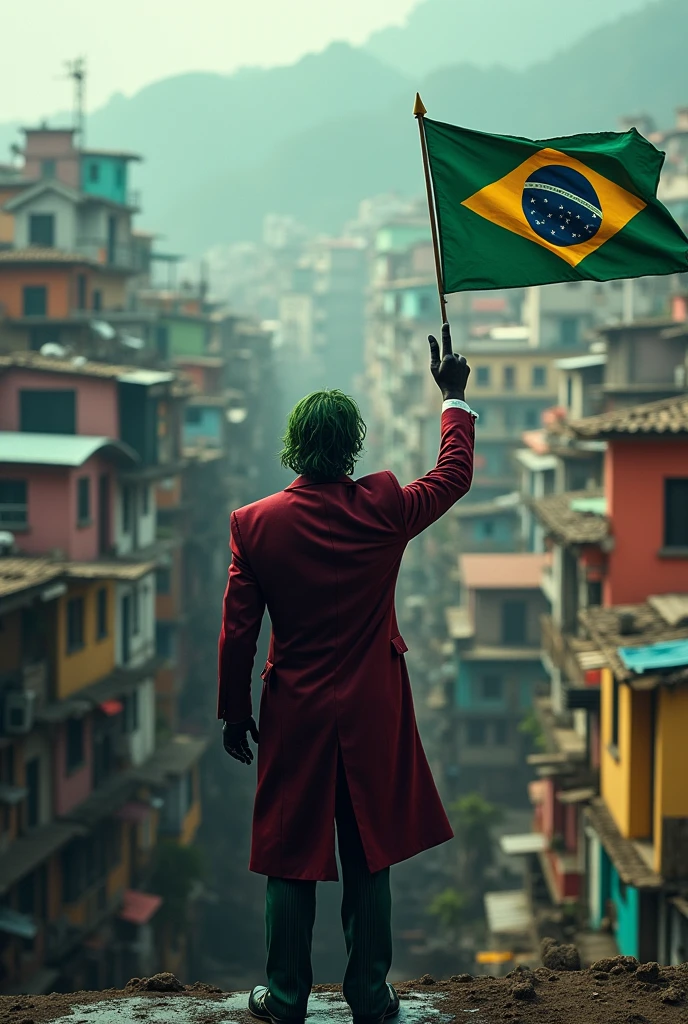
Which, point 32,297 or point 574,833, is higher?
point 32,297

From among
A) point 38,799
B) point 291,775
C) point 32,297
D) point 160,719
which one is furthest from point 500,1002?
point 32,297

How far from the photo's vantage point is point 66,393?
34594mm

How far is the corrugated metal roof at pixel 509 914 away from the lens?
31.2m

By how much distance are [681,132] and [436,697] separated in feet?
129

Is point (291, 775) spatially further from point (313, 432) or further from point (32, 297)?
point (32, 297)

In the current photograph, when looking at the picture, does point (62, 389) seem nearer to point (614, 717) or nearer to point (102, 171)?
point (614, 717)

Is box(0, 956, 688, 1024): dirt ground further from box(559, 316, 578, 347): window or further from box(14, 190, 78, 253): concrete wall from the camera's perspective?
box(559, 316, 578, 347): window

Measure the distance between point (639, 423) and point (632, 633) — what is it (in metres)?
4.87

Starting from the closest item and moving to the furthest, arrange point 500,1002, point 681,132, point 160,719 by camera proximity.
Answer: point 500,1002 → point 160,719 → point 681,132

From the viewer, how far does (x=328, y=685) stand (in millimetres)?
6977

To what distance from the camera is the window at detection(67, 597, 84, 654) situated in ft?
101

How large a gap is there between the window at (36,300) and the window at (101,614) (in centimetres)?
1569

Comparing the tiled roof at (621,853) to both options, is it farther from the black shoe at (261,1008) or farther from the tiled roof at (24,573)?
the black shoe at (261,1008)

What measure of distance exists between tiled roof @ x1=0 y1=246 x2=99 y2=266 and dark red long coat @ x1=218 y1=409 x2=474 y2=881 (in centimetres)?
3994
